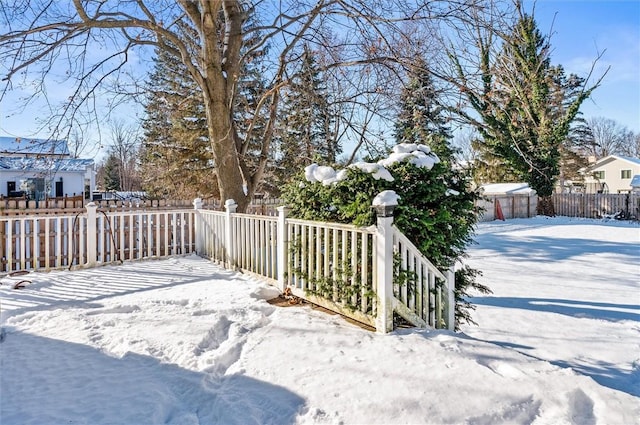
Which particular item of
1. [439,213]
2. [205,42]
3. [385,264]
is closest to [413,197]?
[439,213]

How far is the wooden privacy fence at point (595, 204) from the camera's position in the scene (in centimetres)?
→ 1912

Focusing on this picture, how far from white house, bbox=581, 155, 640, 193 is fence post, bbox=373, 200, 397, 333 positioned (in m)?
34.8

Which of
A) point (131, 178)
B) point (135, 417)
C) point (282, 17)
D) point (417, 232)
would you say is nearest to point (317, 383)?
point (135, 417)

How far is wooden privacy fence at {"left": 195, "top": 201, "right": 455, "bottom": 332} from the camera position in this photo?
3.42 meters

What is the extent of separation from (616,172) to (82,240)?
131 ft

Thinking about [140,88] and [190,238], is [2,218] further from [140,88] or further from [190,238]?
[140,88]

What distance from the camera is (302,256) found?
446cm

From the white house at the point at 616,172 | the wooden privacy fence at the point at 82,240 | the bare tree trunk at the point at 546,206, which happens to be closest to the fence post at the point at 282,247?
the wooden privacy fence at the point at 82,240

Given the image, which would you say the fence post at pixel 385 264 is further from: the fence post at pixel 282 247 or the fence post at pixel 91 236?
the fence post at pixel 91 236

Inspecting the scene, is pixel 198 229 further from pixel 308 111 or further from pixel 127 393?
pixel 127 393

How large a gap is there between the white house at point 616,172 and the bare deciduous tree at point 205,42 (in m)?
31.8

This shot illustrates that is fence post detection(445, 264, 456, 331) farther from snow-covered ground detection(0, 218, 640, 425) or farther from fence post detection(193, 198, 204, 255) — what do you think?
fence post detection(193, 198, 204, 255)

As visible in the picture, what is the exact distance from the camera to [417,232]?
392 cm

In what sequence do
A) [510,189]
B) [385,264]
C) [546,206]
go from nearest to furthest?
[385,264], [510,189], [546,206]
